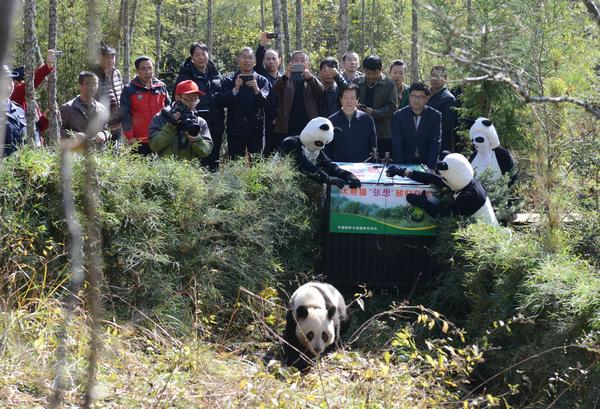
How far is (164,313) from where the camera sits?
702 centimetres

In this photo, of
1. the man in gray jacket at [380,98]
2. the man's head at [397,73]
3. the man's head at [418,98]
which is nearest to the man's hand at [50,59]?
the man in gray jacket at [380,98]

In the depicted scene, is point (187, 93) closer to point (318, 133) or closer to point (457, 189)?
point (318, 133)

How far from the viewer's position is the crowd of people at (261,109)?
857cm

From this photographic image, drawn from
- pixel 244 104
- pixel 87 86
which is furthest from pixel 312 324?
pixel 244 104

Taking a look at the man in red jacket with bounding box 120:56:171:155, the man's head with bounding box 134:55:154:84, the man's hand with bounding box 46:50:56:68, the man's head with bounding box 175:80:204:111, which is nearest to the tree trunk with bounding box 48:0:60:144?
the man's hand with bounding box 46:50:56:68

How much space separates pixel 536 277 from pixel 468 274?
0.99 metres

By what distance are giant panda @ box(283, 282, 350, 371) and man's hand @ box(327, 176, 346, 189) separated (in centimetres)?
146

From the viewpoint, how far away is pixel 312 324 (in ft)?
22.8

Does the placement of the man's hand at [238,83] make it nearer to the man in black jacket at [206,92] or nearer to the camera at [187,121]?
the man in black jacket at [206,92]

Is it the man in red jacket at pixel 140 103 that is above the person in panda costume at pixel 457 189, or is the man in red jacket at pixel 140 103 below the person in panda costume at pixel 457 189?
above

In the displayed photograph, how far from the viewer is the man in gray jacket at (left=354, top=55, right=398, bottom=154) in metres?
10.4

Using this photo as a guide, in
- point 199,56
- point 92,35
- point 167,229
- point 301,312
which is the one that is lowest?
point 301,312

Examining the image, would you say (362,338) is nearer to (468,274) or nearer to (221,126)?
(468,274)

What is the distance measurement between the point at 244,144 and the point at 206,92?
775 millimetres
